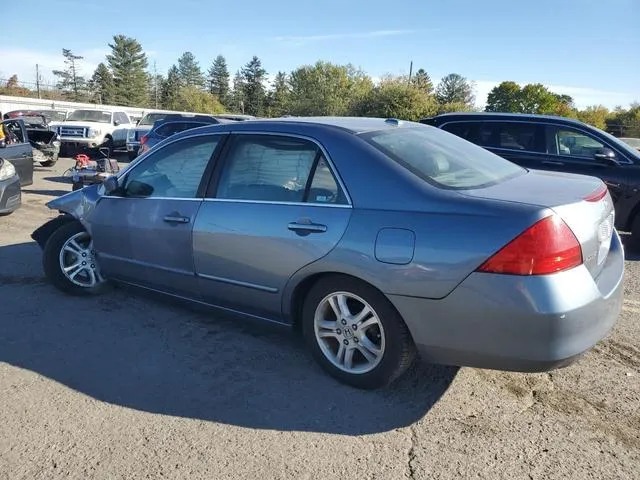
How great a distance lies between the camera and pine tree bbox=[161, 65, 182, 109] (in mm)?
79137

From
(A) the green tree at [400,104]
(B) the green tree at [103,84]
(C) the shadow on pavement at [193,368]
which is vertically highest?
(B) the green tree at [103,84]

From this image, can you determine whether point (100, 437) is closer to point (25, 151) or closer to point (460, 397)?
point (460, 397)

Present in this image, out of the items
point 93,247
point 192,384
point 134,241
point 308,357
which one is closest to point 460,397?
point 308,357

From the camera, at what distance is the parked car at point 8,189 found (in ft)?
24.7

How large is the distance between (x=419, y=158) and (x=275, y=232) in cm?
101

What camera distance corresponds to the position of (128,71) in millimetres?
77812

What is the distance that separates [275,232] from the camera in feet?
11.0

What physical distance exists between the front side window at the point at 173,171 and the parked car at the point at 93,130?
15.7m

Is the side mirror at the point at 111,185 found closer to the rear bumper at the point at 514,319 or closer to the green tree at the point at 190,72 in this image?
the rear bumper at the point at 514,319

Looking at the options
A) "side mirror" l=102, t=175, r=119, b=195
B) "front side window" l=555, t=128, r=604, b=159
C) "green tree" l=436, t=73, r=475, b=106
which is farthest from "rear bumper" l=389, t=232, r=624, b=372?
"green tree" l=436, t=73, r=475, b=106

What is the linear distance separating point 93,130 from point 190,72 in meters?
84.4

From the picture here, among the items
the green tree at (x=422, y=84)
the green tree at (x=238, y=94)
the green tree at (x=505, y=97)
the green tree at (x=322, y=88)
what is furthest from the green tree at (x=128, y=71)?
the green tree at (x=505, y=97)

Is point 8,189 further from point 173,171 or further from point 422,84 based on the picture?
point 422,84

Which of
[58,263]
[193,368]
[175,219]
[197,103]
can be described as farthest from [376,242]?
[197,103]
